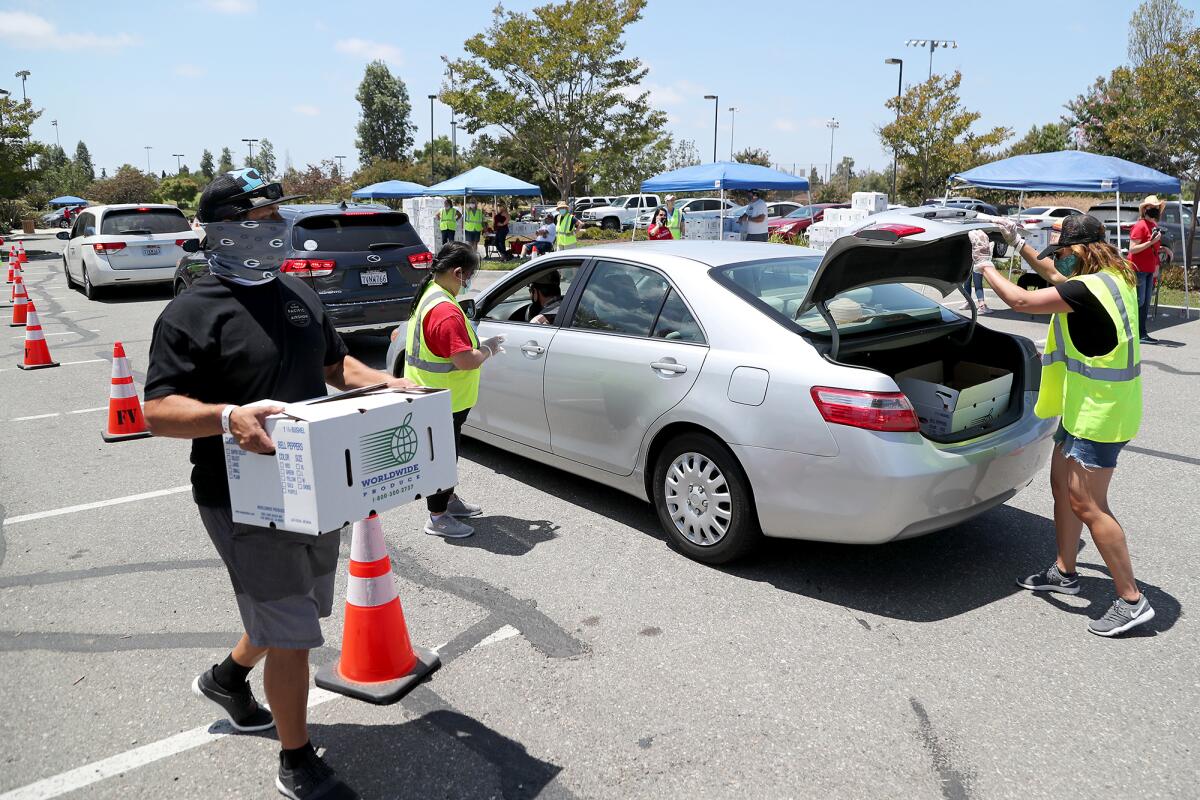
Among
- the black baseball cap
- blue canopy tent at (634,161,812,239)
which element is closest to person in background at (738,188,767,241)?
blue canopy tent at (634,161,812,239)

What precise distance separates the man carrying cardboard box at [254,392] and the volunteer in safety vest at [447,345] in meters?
1.86

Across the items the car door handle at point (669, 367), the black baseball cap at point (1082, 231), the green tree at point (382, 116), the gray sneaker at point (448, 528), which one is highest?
the green tree at point (382, 116)

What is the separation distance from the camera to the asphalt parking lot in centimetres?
292

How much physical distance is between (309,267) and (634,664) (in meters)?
7.14

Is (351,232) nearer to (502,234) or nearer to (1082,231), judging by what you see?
(1082,231)

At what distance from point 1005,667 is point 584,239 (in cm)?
3044

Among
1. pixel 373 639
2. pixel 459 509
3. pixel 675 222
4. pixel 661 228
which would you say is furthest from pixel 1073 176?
pixel 373 639

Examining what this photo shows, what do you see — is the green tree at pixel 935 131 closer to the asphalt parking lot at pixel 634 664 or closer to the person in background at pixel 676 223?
the person in background at pixel 676 223

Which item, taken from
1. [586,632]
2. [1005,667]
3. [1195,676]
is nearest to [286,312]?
[586,632]

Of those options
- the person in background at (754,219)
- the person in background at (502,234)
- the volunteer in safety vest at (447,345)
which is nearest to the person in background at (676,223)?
the person in background at (754,219)

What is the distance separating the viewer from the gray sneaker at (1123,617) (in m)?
3.75

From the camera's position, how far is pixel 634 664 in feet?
11.8

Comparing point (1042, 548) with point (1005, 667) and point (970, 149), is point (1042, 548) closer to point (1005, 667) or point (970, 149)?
point (1005, 667)

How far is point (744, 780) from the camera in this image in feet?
9.37
